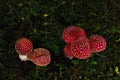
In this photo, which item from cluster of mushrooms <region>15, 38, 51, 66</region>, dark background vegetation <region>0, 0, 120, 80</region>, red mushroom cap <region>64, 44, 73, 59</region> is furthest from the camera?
dark background vegetation <region>0, 0, 120, 80</region>

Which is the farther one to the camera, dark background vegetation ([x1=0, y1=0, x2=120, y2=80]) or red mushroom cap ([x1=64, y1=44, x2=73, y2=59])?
dark background vegetation ([x1=0, y1=0, x2=120, y2=80])

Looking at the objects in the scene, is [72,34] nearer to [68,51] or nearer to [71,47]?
[71,47]

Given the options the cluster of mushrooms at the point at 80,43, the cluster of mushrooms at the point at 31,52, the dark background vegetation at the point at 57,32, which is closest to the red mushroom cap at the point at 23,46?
the cluster of mushrooms at the point at 31,52

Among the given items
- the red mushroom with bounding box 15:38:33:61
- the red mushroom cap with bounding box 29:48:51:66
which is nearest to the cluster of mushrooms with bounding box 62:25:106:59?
the red mushroom cap with bounding box 29:48:51:66

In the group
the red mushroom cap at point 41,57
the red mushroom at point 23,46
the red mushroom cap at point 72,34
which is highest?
the red mushroom cap at point 72,34

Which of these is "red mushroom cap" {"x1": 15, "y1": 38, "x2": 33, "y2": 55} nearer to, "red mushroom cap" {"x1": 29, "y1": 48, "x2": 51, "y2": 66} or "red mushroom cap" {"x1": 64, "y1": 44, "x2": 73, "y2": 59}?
"red mushroom cap" {"x1": 29, "y1": 48, "x2": 51, "y2": 66}

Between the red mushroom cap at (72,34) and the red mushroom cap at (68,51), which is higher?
the red mushroom cap at (72,34)

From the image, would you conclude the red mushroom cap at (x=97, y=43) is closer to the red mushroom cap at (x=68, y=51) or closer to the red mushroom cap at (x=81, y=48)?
the red mushroom cap at (x=81, y=48)
